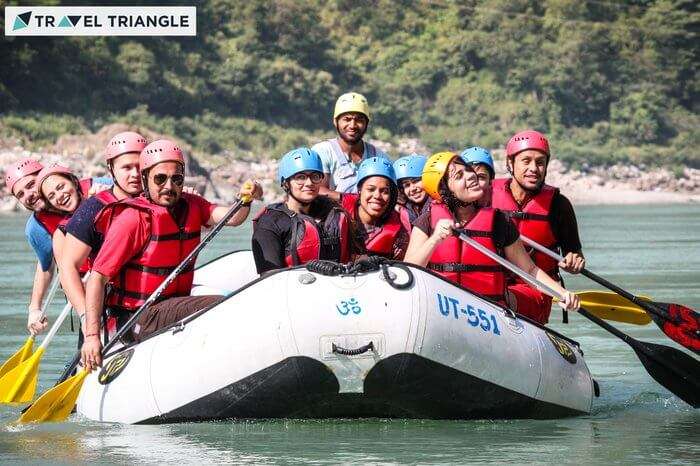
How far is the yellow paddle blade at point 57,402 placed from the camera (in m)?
8.27

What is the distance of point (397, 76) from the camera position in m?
80.9

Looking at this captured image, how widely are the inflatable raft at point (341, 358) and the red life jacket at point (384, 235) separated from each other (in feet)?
3.48

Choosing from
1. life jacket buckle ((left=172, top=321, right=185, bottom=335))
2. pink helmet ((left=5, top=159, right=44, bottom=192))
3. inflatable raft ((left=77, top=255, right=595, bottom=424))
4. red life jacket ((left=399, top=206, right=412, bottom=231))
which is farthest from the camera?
pink helmet ((left=5, top=159, right=44, bottom=192))

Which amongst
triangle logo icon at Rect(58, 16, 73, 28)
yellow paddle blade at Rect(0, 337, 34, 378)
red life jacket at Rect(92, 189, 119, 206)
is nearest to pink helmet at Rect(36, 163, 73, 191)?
red life jacket at Rect(92, 189, 119, 206)

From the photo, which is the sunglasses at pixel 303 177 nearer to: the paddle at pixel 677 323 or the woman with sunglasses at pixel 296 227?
the woman with sunglasses at pixel 296 227

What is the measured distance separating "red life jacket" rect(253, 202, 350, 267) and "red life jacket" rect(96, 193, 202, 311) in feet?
1.54

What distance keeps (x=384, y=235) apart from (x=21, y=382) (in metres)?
2.54

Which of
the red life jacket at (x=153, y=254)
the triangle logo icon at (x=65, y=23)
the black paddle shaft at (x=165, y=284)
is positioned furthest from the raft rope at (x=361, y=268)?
the triangle logo icon at (x=65, y=23)

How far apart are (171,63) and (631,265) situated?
172ft

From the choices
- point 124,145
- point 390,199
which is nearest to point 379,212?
point 390,199

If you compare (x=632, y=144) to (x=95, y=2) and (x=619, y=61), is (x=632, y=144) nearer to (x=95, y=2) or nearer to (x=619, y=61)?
(x=619, y=61)

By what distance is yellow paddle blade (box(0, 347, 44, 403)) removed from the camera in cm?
955

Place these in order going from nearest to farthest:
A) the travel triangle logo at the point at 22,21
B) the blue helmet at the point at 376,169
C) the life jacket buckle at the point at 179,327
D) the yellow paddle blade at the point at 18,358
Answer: the life jacket buckle at the point at 179,327 → the blue helmet at the point at 376,169 → the yellow paddle blade at the point at 18,358 → the travel triangle logo at the point at 22,21

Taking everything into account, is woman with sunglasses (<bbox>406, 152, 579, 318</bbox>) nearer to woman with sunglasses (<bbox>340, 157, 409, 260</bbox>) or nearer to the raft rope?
woman with sunglasses (<bbox>340, 157, 409, 260</bbox>)
